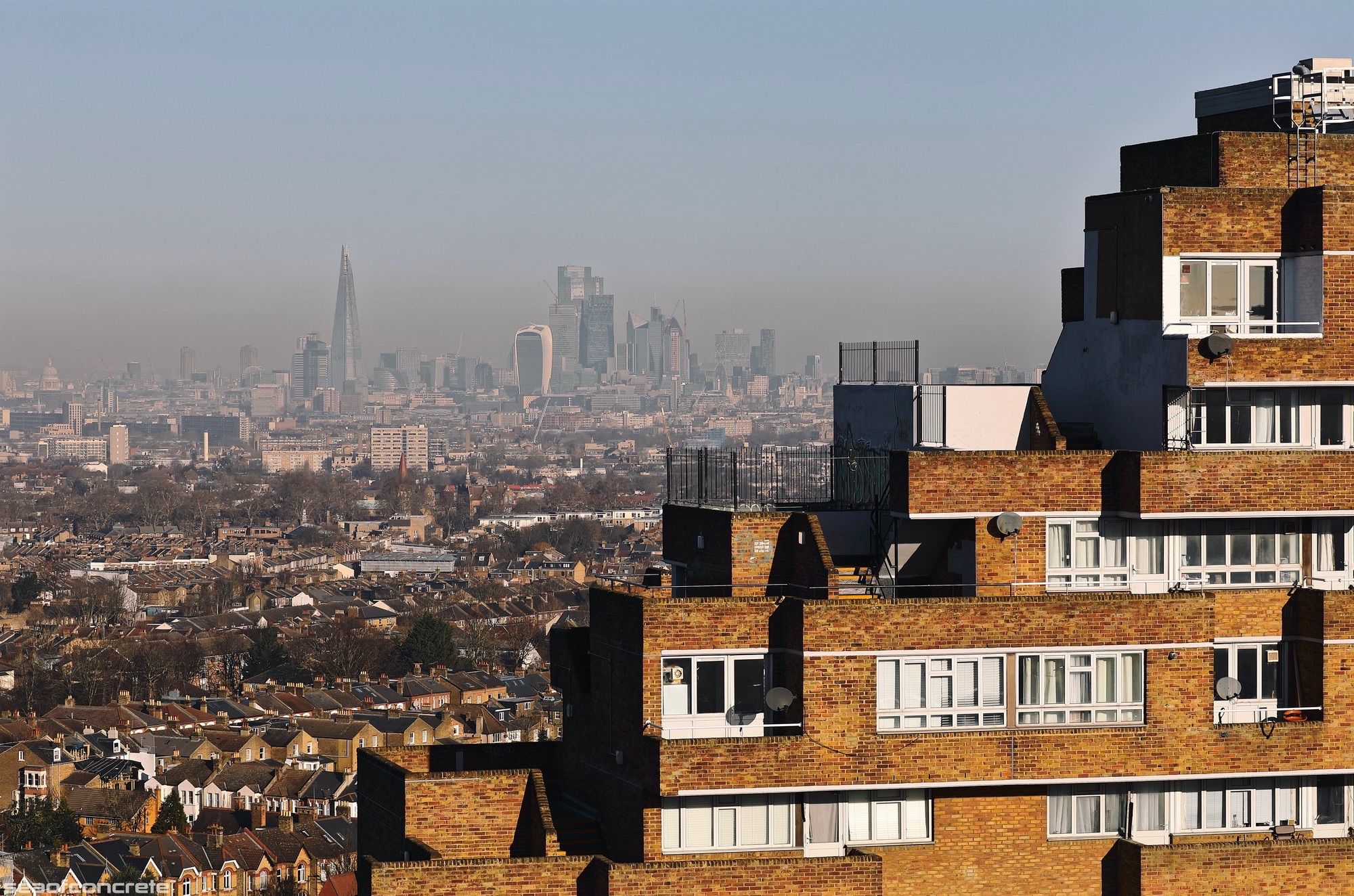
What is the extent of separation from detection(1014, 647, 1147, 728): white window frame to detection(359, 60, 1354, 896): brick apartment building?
0.03 metres

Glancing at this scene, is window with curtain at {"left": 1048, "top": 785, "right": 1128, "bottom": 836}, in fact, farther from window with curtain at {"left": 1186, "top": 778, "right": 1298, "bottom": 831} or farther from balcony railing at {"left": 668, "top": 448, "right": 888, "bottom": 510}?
balcony railing at {"left": 668, "top": 448, "right": 888, "bottom": 510}

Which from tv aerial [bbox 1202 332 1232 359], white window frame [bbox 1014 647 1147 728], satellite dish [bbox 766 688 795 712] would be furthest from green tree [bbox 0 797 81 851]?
tv aerial [bbox 1202 332 1232 359]

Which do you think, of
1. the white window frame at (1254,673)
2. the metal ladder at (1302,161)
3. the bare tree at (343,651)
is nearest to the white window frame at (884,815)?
the white window frame at (1254,673)

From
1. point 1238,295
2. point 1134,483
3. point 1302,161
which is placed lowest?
point 1134,483

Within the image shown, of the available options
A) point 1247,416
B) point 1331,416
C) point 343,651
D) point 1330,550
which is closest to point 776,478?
point 1247,416

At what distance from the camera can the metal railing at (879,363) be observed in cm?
3259

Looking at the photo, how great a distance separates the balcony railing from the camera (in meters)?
29.2

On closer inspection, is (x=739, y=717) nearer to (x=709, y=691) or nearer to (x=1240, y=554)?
(x=709, y=691)

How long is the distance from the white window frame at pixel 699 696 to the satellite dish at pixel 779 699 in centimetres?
47

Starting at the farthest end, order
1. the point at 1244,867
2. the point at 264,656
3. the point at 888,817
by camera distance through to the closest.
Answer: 1. the point at 264,656
2. the point at 888,817
3. the point at 1244,867

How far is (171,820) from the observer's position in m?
110

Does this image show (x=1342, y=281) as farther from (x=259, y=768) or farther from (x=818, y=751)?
(x=259, y=768)

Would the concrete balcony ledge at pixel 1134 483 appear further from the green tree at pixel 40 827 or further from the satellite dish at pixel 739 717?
the green tree at pixel 40 827

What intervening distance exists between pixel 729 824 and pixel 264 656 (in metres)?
144
